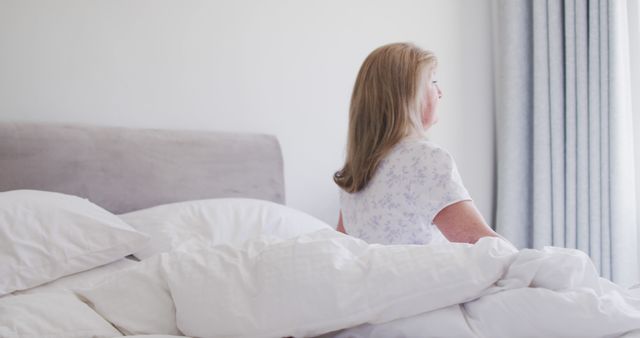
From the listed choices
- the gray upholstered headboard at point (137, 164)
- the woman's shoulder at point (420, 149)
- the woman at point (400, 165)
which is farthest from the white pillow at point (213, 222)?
the woman's shoulder at point (420, 149)

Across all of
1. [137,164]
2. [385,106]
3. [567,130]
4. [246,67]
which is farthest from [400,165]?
[567,130]

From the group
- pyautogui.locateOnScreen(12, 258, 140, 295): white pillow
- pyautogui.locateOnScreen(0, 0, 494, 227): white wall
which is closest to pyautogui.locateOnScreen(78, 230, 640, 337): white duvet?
pyautogui.locateOnScreen(12, 258, 140, 295): white pillow

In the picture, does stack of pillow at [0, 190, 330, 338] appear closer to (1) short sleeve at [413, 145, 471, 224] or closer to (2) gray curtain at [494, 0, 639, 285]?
(1) short sleeve at [413, 145, 471, 224]

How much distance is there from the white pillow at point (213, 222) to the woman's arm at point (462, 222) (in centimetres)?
60

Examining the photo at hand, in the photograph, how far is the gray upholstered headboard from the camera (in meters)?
1.82

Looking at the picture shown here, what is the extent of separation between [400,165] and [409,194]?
0.25ft

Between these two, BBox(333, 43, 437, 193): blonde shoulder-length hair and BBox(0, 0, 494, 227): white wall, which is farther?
BBox(0, 0, 494, 227): white wall

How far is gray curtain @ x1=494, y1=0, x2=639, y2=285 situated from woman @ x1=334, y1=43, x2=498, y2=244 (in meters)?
1.48

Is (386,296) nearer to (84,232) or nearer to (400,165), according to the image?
(400,165)

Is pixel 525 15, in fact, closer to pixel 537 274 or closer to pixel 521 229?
pixel 521 229

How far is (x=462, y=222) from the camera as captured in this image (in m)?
1.38

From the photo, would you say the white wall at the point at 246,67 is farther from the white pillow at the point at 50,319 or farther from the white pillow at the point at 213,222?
the white pillow at the point at 50,319

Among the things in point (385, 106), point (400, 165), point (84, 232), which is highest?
point (385, 106)

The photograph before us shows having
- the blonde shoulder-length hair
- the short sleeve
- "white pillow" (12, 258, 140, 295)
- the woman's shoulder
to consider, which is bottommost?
"white pillow" (12, 258, 140, 295)
